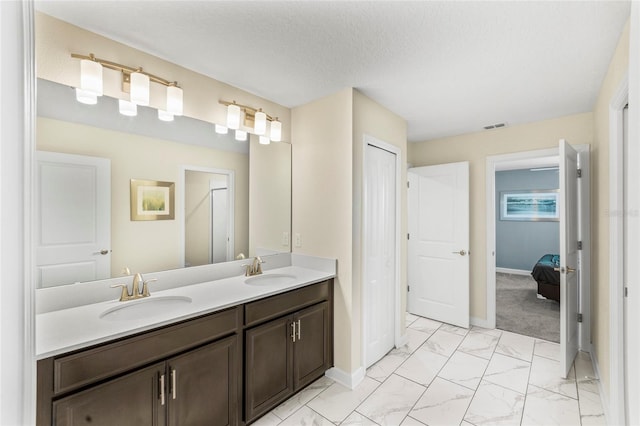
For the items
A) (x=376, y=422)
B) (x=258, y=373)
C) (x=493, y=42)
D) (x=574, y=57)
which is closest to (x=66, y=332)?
(x=258, y=373)

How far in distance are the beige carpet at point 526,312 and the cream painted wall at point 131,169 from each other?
3.81 metres

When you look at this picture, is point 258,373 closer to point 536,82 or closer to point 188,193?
point 188,193

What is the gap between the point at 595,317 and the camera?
2.62 metres

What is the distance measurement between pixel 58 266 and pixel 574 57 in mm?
3378

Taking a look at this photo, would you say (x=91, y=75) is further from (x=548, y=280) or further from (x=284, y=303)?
(x=548, y=280)

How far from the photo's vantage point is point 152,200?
1.86 meters

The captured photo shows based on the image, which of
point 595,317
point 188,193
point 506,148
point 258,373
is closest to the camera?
point 258,373

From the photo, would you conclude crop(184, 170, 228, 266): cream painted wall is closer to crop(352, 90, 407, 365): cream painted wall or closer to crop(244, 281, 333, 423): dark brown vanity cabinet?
crop(244, 281, 333, 423): dark brown vanity cabinet

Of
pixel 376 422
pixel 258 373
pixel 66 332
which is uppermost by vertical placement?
pixel 66 332

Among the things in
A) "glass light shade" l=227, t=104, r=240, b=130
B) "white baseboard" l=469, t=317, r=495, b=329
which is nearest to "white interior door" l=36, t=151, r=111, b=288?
"glass light shade" l=227, t=104, r=240, b=130

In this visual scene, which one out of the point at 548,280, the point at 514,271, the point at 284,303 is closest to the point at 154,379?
the point at 284,303

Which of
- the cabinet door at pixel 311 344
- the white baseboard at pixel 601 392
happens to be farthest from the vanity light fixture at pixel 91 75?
the white baseboard at pixel 601 392

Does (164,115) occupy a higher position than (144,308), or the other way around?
(164,115)

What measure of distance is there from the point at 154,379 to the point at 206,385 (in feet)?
0.98
